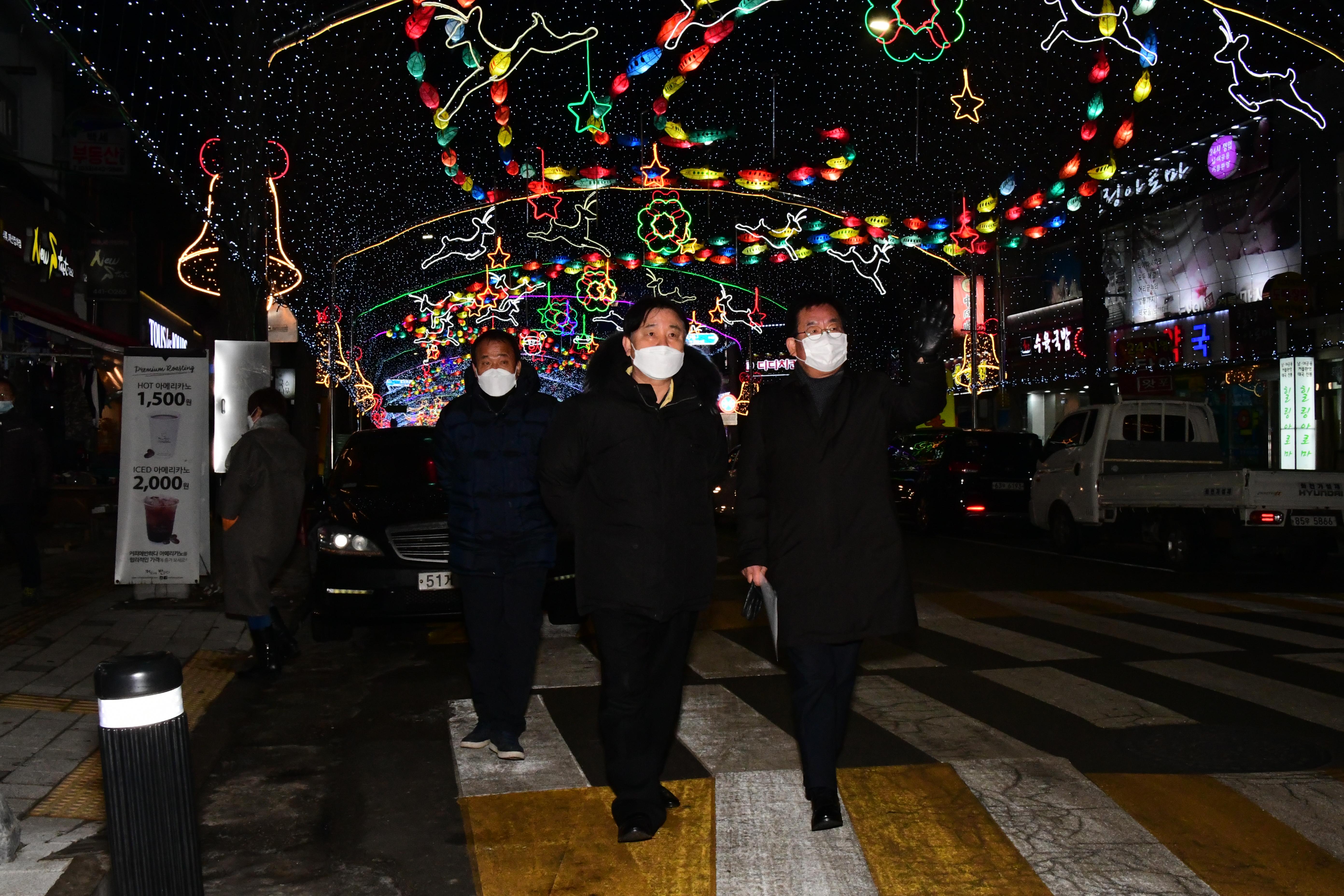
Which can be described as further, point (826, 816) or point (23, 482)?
point (23, 482)

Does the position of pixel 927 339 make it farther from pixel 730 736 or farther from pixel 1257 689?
pixel 1257 689

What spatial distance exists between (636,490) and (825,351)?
88 cm

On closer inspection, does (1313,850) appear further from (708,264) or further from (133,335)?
(708,264)

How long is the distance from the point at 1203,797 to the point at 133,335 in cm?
2336

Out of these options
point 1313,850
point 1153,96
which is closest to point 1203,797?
point 1313,850

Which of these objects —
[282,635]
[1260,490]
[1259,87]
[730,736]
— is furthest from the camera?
[1259,87]

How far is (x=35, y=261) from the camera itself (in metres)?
18.8

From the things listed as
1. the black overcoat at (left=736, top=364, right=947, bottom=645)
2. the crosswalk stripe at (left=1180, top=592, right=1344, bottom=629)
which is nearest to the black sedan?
the black overcoat at (left=736, top=364, right=947, bottom=645)

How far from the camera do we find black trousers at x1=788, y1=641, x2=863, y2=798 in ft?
14.6

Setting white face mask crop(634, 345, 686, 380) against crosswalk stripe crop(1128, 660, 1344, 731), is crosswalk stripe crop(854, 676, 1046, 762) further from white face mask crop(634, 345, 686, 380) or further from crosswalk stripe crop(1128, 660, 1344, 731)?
white face mask crop(634, 345, 686, 380)

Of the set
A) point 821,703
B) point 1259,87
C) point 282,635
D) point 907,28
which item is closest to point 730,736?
point 821,703

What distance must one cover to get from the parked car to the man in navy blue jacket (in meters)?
14.7

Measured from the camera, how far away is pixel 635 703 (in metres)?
4.41

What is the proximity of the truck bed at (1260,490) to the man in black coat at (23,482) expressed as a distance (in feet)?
37.9
